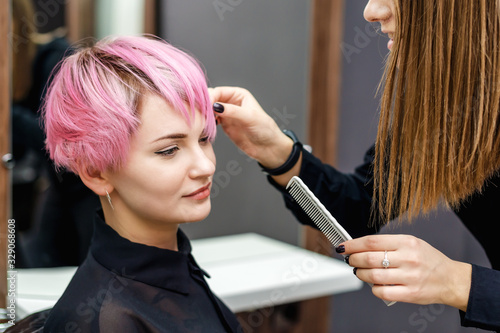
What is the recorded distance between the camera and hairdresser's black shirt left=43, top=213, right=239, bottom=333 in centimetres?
88

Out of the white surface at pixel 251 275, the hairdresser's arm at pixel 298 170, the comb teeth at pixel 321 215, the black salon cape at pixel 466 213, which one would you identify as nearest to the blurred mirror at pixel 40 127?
the white surface at pixel 251 275

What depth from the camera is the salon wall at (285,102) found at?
186 centimetres

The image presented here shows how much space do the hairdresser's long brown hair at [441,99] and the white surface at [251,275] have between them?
86cm

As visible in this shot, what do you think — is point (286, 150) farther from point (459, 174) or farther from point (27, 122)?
point (27, 122)

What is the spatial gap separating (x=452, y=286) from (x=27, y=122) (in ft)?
4.03

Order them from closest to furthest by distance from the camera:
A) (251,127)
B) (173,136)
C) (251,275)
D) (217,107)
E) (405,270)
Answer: (405,270) → (173,136) → (217,107) → (251,127) → (251,275)

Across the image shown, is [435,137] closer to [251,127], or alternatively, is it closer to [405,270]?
[405,270]

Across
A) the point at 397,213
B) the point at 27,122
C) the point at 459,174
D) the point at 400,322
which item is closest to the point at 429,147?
the point at 459,174

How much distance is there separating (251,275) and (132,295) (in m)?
0.90

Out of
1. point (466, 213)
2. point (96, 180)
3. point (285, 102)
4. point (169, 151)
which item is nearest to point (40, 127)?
point (96, 180)

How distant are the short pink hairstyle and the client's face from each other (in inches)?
0.7

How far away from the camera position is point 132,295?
92 cm

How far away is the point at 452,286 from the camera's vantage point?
0.83 meters

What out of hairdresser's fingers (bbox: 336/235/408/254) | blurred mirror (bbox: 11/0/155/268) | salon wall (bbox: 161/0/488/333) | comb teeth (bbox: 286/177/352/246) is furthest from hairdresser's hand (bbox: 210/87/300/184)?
salon wall (bbox: 161/0/488/333)
